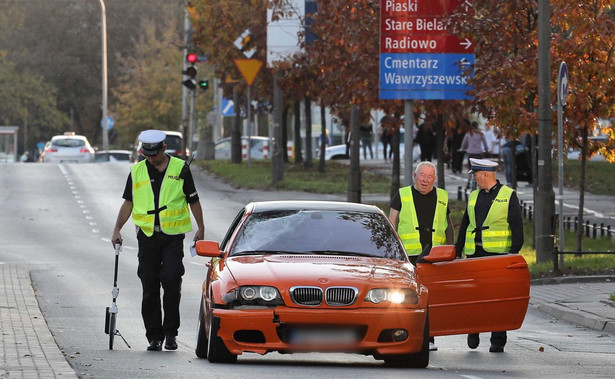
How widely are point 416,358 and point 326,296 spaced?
97cm

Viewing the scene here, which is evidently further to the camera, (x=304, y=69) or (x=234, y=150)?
(x=234, y=150)

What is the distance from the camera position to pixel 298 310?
10656mm

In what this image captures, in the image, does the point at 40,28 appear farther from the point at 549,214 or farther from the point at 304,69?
the point at 549,214

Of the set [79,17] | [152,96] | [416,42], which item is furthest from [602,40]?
[79,17]

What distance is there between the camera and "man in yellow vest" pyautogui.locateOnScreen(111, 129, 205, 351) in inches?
482

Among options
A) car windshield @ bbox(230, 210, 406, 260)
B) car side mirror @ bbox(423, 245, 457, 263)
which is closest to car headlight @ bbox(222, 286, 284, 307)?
car windshield @ bbox(230, 210, 406, 260)

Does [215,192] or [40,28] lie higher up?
[40,28]

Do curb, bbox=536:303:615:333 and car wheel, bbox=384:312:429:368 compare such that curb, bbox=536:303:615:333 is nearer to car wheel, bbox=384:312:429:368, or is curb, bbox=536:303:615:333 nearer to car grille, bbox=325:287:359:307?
car wheel, bbox=384:312:429:368

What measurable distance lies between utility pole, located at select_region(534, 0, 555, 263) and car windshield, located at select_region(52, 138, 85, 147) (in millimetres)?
42057

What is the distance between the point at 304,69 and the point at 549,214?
19127mm

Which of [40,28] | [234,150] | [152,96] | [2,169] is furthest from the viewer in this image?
[40,28]

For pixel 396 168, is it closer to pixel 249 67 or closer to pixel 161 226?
pixel 249 67

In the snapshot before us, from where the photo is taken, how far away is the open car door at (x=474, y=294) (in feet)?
39.6

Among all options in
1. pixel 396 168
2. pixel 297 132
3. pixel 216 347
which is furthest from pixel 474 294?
pixel 297 132
